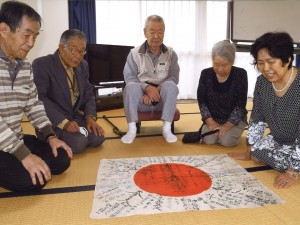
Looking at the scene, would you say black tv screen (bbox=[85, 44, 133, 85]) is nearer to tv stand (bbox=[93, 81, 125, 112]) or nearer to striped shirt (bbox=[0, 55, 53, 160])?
tv stand (bbox=[93, 81, 125, 112])

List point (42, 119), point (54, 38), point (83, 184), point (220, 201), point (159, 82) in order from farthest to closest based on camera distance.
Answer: point (54, 38) < point (159, 82) < point (42, 119) < point (83, 184) < point (220, 201)

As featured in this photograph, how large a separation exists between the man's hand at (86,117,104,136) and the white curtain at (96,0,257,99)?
268 centimetres

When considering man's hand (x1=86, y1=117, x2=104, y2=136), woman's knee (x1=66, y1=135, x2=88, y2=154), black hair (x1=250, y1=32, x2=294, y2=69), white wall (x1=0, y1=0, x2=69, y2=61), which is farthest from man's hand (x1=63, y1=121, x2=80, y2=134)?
white wall (x1=0, y1=0, x2=69, y2=61)

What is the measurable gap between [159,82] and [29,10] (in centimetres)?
148

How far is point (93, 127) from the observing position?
2205 mm

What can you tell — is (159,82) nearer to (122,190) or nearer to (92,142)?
(92,142)

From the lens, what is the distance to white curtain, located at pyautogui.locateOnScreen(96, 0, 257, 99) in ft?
15.1

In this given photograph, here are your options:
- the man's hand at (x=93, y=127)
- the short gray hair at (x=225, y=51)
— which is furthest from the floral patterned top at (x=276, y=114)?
the man's hand at (x=93, y=127)

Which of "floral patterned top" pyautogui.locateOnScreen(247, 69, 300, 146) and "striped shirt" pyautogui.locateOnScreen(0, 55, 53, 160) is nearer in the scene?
"striped shirt" pyautogui.locateOnScreen(0, 55, 53, 160)

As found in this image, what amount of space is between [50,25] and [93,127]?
2.51m

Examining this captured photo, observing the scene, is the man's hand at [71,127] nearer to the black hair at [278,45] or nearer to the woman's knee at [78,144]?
the woman's knee at [78,144]

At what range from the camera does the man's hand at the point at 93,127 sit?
85.8 inches

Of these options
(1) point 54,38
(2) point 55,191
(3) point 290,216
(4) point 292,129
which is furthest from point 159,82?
(1) point 54,38

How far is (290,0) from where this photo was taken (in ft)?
13.4
